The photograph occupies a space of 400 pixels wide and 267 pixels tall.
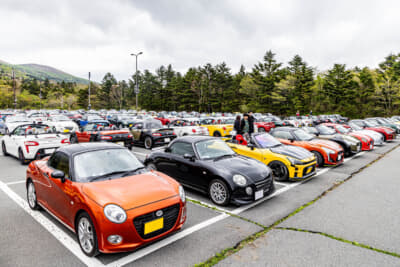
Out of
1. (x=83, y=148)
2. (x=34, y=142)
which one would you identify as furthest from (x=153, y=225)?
(x=34, y=142)

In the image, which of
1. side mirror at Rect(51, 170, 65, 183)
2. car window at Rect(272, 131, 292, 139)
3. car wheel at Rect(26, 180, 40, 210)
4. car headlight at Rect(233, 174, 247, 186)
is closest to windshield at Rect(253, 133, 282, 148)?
car window at Rect(272, 131, 292, 139)

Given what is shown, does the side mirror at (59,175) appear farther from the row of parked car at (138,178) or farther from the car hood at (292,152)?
the car hood at (292,152)

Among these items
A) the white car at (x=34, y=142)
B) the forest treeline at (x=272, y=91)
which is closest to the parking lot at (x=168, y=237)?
the white car at (x=34, y=142)

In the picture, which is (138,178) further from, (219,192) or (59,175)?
(219,192)

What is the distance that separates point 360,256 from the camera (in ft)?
10.9

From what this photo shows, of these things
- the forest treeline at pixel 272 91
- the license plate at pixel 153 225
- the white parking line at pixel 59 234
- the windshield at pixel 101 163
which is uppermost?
the forest treeline at pixel 272 91

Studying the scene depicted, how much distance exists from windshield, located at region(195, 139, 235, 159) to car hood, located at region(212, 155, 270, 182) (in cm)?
29

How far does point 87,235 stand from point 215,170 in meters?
2.78

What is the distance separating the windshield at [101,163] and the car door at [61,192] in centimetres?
19

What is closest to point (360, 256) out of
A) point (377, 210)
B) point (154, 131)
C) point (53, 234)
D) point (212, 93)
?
point (377, 210)

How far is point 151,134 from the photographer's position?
1231 centimetres

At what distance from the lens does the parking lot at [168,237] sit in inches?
128

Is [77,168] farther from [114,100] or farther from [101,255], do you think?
[114,100]

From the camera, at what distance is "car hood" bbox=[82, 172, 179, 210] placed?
3209 millimetres
